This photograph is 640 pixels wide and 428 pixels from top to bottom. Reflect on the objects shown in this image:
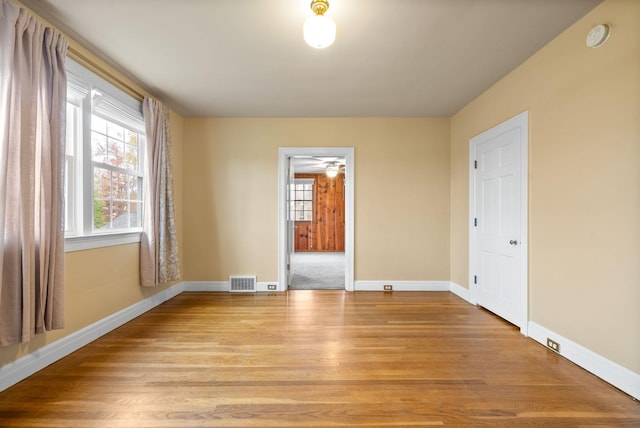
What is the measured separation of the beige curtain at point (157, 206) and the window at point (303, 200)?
18.0 feet

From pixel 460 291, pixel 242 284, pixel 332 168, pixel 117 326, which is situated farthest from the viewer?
pixel 332 168

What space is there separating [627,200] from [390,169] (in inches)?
103

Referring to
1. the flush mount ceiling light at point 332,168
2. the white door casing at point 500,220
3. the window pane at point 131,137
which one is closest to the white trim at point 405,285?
the white door casing at point 500,220

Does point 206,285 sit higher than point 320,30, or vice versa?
point 320,30

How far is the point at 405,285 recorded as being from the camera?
13.5ft

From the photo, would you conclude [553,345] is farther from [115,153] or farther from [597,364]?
[115,153]

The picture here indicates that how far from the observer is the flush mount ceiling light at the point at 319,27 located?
5.82 feet

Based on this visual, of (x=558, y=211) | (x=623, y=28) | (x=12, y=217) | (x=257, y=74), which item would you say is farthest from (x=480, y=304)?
(x=12, y=217)

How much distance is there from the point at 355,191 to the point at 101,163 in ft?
9.90

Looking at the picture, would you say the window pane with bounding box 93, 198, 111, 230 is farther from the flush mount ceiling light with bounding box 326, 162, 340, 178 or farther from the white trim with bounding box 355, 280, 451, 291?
the flush mount ceiling light with bounding box 326, 162, 340, 178

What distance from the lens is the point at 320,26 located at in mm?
1772

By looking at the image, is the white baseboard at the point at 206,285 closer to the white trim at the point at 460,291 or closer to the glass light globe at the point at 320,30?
the white trim at the point at 460,291

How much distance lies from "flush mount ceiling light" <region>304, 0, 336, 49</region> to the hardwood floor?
7.54 ft

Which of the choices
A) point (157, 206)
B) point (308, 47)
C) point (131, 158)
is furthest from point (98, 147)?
→ point (308, 47)
